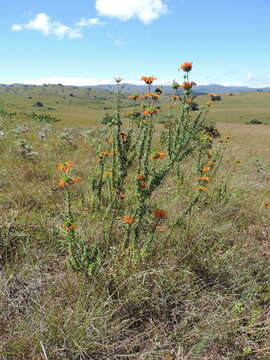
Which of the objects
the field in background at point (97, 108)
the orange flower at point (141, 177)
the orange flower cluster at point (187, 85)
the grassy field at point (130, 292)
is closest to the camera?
the grassy field at point (130, 292)

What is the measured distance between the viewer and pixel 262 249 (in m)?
2.75

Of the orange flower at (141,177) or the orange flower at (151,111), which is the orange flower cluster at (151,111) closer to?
the orange flower at (151,111)

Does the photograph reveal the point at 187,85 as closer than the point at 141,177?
No

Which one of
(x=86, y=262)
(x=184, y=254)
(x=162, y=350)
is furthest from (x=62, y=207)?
(x=162, y=350)

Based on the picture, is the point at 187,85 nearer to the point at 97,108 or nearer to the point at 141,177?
the point at 141,177

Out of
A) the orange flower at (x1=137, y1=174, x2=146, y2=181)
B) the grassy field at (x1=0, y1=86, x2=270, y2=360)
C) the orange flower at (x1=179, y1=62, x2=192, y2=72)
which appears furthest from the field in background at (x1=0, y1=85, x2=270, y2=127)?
the orange flower at (x1=137, y1=174, x2=146, y2=181)

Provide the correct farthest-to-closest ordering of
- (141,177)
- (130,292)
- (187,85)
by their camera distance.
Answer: (187,85)
(141,177)
(130,292)

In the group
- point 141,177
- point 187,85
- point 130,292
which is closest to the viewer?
point 130,292

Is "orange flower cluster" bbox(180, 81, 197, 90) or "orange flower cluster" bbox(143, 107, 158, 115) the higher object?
"orange flower cluster" bbox(180, 81, 197, 90)

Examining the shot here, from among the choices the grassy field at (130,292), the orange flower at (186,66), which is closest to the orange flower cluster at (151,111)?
the grassy field at (130,292)

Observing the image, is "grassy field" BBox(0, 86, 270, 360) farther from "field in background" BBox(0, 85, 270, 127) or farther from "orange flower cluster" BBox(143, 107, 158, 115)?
"field in background" BBox(0, 85, 270, 127)

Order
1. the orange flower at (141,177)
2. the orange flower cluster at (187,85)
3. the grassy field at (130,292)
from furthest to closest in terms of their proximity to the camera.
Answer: the orange flower cluster at (187,85) → the orange flower at (141,177) → the grassy field at (130,292)

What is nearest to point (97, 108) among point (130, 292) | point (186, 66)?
point (186, 66)

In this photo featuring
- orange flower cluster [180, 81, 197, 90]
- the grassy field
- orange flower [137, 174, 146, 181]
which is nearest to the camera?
the grassy field
